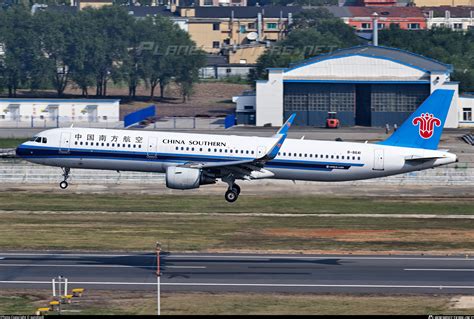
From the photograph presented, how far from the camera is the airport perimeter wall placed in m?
98.6

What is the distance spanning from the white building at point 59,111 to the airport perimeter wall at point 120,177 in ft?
204

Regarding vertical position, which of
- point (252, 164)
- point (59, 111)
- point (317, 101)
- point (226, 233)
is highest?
point (317, 101)

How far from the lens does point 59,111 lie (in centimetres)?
16425

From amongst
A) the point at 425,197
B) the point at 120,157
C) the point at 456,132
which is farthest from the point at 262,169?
the point at 456,132

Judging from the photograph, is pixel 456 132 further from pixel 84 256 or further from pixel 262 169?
pixel 84 256

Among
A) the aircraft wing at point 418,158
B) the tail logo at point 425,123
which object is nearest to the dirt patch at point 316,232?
the aircraft wing at point 418,158

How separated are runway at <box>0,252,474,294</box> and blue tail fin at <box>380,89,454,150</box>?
33.7 ft

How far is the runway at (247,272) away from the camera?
56.0 meters

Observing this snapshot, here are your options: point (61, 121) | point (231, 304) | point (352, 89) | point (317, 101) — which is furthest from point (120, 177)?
point (352, 89)

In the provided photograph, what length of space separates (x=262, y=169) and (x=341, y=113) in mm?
89253

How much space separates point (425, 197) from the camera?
93.2m

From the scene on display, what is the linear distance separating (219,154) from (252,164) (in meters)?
3.35

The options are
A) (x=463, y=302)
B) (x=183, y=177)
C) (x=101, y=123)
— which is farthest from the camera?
(x=101, y=123)

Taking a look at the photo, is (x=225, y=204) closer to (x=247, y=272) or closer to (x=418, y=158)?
(x=418, y=158)
